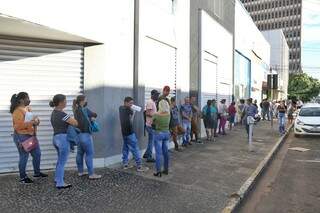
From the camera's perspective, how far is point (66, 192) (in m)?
7.45

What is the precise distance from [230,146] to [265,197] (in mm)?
6671

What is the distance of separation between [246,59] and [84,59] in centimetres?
2224

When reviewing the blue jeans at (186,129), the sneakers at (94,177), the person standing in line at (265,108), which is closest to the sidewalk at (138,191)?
the sneakers at (94,177)

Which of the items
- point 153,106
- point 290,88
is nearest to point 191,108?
point 153,106

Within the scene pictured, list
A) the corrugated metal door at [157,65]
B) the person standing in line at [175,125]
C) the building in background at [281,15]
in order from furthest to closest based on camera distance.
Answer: the building in background at [281,15]
the person standing in line at [175,125]
the corrugated metal door at [157,65]

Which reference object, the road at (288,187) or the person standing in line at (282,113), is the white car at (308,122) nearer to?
the person standing in line at (282,113)

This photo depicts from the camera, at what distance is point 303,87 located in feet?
334

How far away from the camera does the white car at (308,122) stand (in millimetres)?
19875

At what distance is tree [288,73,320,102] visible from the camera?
9981 cm

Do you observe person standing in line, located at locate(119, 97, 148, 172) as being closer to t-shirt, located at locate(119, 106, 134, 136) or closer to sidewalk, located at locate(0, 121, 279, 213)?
t-shirt, located at locate(119, 106, 134, 136)

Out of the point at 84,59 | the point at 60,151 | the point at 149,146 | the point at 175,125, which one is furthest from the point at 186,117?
the point at 60,151

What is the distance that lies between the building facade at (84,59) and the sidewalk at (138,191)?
1006 mm

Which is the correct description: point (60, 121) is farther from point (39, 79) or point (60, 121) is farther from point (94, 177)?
point (39, 79)

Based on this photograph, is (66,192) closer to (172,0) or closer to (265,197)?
(265,197)
